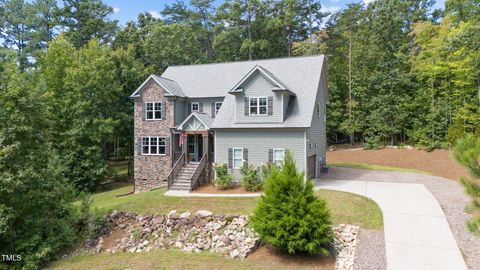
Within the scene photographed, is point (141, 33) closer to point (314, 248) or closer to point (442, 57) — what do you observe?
point (442, 57)

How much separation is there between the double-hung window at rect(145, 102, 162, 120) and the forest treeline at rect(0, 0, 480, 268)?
17.9 ft

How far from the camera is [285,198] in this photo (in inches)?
382

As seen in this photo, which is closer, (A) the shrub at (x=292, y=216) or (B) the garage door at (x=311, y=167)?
(A) the shrub at (x=292, y=216)

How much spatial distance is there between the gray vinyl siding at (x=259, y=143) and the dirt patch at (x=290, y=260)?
7162 millimetres

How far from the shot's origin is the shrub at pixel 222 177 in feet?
57.4

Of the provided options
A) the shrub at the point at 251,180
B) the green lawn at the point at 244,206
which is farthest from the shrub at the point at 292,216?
the shrub at the point at 251,180

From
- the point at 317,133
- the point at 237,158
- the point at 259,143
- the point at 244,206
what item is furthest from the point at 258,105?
the point at 244,206

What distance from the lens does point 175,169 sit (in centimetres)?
1922

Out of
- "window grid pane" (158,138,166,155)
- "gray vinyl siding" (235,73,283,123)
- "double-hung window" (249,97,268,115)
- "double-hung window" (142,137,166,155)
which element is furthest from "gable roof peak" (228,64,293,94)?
"double-hung window" (142,137,166,155)

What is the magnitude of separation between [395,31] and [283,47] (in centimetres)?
1423

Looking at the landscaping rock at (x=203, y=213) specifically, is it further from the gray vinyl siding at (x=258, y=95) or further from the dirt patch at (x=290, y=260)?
the gray vinyl siding at (x=258, y=95)

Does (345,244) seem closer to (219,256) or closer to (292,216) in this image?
(292,216)

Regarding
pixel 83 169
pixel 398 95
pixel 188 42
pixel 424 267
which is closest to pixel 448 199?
pixel 424 267

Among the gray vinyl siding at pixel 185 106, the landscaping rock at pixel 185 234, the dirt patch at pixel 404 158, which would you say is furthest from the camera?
the dirt patch at pixel 404 158
